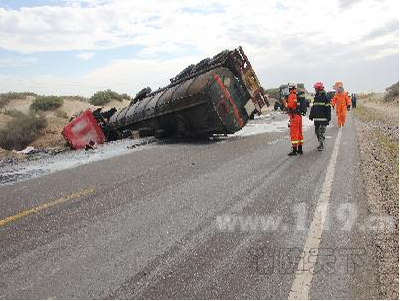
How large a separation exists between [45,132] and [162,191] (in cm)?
1707

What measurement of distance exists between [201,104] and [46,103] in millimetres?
26501

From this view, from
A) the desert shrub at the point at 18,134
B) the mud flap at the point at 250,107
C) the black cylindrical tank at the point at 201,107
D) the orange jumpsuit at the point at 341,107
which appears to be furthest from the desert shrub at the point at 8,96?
the mud flap at the point at 250,107

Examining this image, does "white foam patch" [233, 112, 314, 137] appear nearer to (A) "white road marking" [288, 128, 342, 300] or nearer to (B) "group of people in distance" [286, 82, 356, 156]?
(B) "group of people in distance" [286, 82, 356, 156]

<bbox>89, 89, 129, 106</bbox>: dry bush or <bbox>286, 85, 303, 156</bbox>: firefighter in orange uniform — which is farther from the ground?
<bbox>89, 89, 129, 106</bbox>: dry bush

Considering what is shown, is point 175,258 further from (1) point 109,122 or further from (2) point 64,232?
(1) point 109,122

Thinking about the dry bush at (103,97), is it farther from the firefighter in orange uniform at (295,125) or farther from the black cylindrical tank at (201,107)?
the firefighter in orange uniform at (295,125)

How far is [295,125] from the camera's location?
11375mm

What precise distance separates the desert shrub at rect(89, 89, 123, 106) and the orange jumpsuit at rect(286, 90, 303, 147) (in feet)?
114

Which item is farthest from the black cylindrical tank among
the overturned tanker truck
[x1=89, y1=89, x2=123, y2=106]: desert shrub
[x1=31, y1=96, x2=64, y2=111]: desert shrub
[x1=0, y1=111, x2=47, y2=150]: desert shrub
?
[x1=89, y1=89, x2=123, y2=106]: desert shrub

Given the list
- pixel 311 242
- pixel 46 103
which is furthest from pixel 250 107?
pixel 46 103

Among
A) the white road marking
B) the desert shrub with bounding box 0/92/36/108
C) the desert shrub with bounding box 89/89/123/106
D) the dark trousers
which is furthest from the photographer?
the desert shrub with bounding box 89/89/123/106

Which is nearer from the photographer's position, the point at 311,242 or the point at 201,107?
the point at 311,242

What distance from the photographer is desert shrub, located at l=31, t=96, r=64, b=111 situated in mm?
37625

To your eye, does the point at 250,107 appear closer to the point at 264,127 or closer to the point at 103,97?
the point at 264,127
